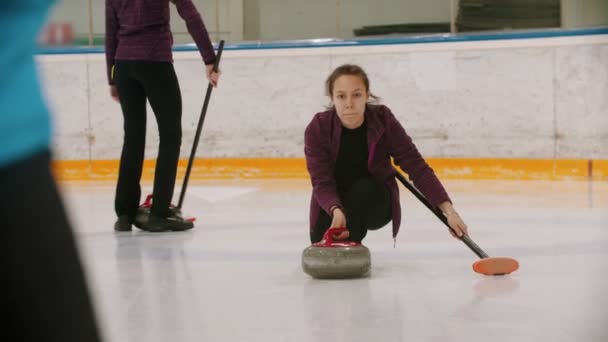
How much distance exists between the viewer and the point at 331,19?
873 cm

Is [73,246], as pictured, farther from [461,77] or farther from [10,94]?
[461,77]

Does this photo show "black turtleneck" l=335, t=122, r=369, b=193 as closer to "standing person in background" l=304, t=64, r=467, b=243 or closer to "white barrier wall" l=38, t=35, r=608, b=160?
"standing person in background" l=304, t=64, r=467, b=243

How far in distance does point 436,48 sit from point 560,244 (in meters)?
2.95

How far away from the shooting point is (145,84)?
11.7 ft

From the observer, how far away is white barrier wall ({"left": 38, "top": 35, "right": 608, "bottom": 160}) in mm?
5758

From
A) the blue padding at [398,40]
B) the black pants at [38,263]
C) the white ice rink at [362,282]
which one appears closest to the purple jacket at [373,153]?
the white ice rink at [362,282]

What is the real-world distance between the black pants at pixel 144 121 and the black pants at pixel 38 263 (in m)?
3.08

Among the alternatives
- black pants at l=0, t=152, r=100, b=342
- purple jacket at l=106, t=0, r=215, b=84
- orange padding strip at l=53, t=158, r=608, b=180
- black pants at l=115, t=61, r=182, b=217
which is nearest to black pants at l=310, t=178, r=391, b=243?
black pants at l=115, t=61, r=182, b=217

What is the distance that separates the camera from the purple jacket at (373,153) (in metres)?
2.68

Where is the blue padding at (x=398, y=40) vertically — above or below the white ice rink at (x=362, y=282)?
above

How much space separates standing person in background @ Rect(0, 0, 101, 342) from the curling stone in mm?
2053

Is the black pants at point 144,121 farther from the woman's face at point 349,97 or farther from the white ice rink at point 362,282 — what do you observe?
the woman's face at point 349,97

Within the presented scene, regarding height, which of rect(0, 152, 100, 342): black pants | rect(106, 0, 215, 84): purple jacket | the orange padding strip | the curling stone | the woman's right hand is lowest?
the orange padding strip

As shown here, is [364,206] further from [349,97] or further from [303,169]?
[303,169]
